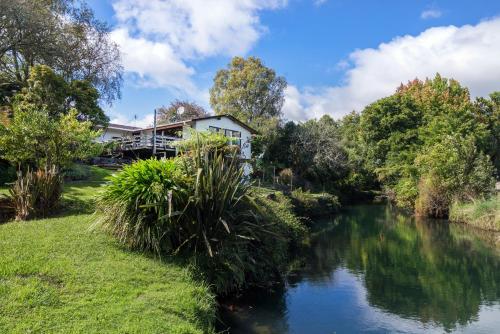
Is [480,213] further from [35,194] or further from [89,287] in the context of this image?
[89,287]

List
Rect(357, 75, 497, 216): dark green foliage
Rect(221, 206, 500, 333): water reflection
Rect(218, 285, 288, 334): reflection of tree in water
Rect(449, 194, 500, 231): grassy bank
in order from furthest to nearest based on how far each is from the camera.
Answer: Rect(357, 75, 497, 216): dark green foliage → Rect(449, 194, 500, 231): grassy bank → Rect(221, 206, 500, 333): water reflection → Rect(218, 285, 288, 334): reflection of tree in water

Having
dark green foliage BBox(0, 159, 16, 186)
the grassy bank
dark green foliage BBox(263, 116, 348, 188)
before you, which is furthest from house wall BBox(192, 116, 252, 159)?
dark green foliage BBox(0, 159, 16, 186)

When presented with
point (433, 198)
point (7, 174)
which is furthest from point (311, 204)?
point (7, 174)

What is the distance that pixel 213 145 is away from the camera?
1281cm

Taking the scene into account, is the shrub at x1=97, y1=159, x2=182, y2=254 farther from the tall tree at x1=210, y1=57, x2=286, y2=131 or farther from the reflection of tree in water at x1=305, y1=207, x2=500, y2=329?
the tall tree at x1=210, y1=57, x2=286, y2=131

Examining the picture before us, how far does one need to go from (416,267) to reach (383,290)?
426 cm

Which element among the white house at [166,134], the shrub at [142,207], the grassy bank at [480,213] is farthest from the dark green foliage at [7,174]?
the grassy bank at [480,213]

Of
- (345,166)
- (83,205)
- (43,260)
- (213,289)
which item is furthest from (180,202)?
(345,166)

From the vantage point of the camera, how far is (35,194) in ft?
43.4

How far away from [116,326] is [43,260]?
2985 millimetres

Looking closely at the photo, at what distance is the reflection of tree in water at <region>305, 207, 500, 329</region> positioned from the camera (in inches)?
473

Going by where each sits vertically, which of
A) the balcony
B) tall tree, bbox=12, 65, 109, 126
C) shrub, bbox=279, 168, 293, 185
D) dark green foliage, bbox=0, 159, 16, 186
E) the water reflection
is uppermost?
tall tree, bbox=12, 65, 109, 126

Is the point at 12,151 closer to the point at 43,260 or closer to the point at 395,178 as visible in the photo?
the point at 43,260

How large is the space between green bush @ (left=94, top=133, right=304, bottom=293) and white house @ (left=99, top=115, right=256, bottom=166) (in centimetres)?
1987
